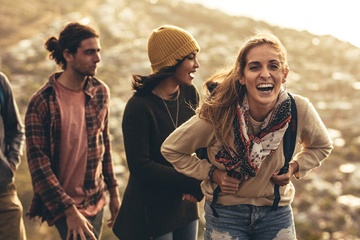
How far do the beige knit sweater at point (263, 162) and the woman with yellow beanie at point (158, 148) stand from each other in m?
0.30

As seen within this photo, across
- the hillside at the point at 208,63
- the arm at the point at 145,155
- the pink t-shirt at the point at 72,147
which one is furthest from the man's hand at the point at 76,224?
the hillside at the point at 208,63

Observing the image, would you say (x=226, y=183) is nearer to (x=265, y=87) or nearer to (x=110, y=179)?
(x=265, y=87)

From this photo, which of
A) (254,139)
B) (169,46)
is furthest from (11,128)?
(254,139)

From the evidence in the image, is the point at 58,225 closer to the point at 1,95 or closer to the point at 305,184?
the point at 1,95

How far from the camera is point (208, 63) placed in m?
19.5

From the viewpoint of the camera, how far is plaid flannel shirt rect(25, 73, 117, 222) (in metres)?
3.27

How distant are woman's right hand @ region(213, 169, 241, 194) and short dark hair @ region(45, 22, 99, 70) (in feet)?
5.22

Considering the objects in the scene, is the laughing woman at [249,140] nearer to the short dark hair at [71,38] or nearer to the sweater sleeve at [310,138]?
the sweater sleeve at [310,138]

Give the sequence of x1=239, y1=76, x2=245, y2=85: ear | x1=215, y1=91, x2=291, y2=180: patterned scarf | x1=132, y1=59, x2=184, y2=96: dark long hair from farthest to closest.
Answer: x1=132, y1=59, x2=184, y2=96: dark long hair < x1=239, y1=76, x2=245, y2=85: ear < x1=215, y1=91, x2=291, y2=180: patterned scarf

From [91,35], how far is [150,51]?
0.55m

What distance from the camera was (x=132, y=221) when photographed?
10.3ft

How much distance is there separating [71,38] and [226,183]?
174 centimetres

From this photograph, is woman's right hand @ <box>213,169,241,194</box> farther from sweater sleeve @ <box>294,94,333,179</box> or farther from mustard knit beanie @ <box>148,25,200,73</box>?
mustard knit beanie @ <box>148,25,200,73</box>

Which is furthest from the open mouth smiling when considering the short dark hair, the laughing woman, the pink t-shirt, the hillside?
the hillside
